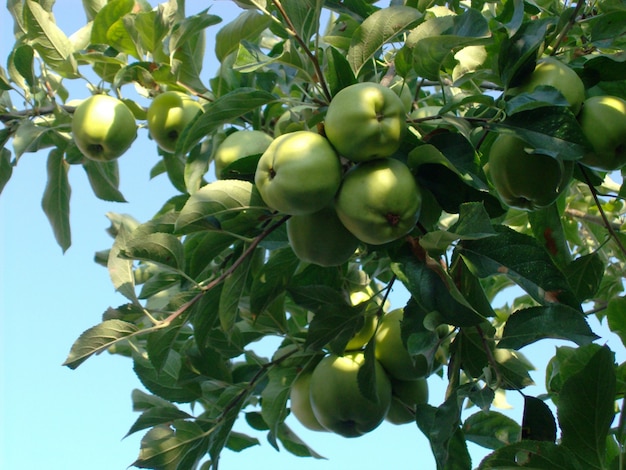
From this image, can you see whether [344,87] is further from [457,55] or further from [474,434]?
[474,434]

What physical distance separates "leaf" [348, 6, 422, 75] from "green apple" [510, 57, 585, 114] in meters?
0.34

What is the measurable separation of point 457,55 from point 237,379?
1.33 metres

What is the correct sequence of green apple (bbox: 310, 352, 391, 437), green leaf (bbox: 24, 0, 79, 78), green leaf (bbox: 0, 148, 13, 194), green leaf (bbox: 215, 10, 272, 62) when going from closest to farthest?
green apple (bbox: 310, 352, 391, 437) < green leaf (bbox: 215, 10, 272, 62) < green leaf (bbox: 24, 0, 79, 78) < green leaf (bbox: 0, 148, 13, 194)

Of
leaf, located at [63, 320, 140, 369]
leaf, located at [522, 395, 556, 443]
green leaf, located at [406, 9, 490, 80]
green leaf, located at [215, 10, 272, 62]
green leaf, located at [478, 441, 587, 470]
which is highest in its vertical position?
green leaf, located at [406, 9, 490, 80]

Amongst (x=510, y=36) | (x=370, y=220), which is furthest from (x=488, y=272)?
(x=510, y=36)

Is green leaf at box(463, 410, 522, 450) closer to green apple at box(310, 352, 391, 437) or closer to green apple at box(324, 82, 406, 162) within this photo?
green apple at box(310, 352, 391, 437)

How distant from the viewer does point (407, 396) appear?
8.00ft

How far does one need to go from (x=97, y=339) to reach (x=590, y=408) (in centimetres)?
123

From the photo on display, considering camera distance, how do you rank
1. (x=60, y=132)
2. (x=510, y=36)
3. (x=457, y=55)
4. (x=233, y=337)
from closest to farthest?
1. (x=510, y=36)
2. (x=457, y=55)
3. (x=233, y=337)
4. (x=60, y=132)

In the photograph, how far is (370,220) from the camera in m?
1.67

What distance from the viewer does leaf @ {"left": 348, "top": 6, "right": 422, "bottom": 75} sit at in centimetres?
193

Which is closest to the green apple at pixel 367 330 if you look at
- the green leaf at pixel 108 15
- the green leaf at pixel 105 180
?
the green leaf at pixel 105 180

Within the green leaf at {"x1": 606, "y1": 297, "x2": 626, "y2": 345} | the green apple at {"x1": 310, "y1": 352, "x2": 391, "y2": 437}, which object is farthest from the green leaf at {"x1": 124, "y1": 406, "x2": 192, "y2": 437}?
the green leaf at {"x1": 606, "y1": 297, "x2": 626, "y2": 345}

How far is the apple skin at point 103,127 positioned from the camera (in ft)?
8.00
